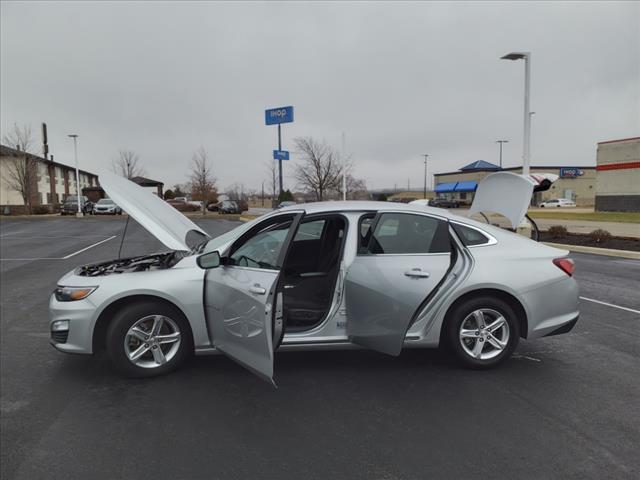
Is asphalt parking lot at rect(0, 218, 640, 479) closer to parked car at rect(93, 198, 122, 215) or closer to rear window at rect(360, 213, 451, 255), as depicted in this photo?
rear window at rect(360, 213, 451, 255)

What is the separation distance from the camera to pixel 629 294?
8.05 m

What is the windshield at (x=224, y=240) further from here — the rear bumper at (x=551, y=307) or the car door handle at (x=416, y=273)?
the rear bumper at (x=551, y=307)

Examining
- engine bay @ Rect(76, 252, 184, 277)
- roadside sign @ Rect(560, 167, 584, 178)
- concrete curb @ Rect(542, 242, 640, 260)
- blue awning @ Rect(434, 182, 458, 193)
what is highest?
roadside sign @ Rect(560, 167, 584, 178)

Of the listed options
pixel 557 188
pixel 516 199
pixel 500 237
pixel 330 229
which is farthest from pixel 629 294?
pixel 557 188

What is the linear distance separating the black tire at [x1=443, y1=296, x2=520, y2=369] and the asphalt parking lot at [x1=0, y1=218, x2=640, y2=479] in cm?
12

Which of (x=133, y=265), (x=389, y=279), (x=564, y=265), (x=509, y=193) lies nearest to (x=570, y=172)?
(x=509, y=193)

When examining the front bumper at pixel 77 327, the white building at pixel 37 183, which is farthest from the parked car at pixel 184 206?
the front bumper at pixel 77 327

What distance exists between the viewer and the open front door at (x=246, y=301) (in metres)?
3.44

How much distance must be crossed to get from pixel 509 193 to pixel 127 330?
455 centimetres

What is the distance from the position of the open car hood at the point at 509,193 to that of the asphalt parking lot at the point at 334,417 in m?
1.57

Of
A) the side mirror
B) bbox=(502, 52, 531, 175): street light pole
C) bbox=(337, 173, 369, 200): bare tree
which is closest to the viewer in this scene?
the side mirror

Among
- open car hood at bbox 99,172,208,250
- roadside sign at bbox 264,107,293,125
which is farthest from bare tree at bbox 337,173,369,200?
open car hood at bbox 99,172,208,250

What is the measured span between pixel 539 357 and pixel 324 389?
7.79 feet

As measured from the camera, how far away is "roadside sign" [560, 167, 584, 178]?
74.9 meters
